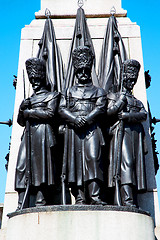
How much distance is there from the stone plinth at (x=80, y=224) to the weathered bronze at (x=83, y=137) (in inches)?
16.4

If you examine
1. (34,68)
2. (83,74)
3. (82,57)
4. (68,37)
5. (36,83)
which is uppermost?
(68,37)

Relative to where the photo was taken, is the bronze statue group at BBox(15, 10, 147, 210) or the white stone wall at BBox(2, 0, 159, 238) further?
the white stone wall at BBox(2, 0, 159, 238)

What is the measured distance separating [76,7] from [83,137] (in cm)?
440

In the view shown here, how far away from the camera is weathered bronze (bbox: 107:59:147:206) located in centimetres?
669

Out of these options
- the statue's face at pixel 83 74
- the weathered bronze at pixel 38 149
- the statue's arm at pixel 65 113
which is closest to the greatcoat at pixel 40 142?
the weathered bronze at pixel 38 149

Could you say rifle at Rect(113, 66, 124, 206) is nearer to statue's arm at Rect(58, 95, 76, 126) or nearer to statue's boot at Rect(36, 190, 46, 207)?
statue's arm at Rect(58, 95, 76, 126)

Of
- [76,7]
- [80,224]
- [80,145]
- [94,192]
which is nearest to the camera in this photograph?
[80,224]

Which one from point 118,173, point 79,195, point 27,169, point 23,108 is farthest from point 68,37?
point 79,195

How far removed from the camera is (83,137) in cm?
689

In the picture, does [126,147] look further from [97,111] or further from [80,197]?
[80,197]

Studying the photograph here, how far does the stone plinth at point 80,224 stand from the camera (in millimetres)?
5793

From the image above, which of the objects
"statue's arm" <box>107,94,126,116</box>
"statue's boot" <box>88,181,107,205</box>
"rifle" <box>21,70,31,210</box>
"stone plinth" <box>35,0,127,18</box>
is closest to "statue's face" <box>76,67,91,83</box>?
"statue's arm" <box>107,94,126,116</box>

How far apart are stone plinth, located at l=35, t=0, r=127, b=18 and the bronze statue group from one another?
2673 millimetres

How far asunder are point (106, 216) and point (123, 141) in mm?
1603
